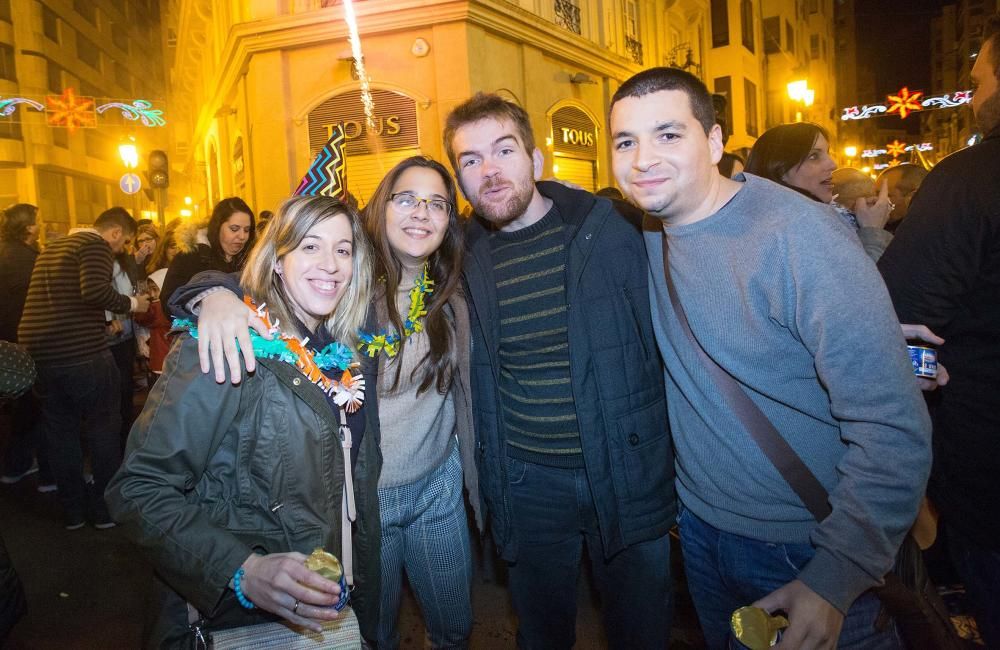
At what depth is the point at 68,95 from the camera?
58.5ft

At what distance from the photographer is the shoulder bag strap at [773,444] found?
1.72m

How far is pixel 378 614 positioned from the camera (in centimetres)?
A: 239

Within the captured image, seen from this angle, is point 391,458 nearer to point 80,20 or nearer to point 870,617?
point 870,617

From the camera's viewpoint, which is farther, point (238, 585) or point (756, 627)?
point (238, 585)

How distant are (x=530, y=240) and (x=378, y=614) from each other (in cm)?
178

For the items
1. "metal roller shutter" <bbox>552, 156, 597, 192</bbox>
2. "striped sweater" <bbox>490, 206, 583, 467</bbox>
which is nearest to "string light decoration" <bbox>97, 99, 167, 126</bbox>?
"metal roller shutter" <bbox>552, 156, 597, 192</bbox>

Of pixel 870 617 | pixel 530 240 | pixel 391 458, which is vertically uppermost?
pixel 530 240

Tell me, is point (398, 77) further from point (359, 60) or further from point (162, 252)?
point (162, 252)

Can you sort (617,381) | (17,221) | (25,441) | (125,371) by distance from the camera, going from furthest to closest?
(125,371), (25,441), (17,221), (617,381)

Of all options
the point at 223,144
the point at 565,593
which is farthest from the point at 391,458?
the point at 223,144

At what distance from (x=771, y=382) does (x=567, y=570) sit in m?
1.38

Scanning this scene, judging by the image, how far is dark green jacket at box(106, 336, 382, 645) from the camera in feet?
5.48

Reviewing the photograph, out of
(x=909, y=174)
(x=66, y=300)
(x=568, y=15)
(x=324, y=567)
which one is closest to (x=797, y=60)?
(x=568, y=15)

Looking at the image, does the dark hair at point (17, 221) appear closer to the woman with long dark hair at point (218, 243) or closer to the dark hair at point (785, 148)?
the woman with long dark hair at point (218, 243)
